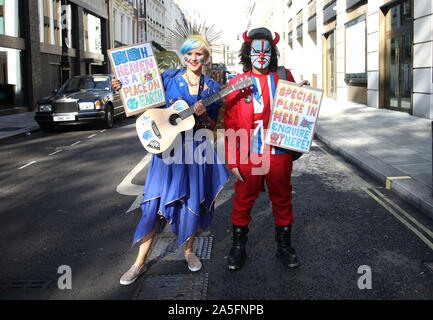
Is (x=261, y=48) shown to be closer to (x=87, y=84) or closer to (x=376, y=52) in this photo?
(x=87, y=84)

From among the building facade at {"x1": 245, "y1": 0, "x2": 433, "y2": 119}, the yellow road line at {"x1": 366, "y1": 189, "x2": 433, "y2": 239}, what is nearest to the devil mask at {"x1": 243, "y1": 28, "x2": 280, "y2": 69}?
the yellow road line at {"x1": 366, "y1": 189, "x2": 433, "y2": 239}

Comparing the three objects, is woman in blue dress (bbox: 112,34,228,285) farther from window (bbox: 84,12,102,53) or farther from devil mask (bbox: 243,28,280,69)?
window (bbox: 84,12,102,53)

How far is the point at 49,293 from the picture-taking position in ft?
9.96

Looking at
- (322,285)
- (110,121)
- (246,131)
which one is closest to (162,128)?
(246,131)

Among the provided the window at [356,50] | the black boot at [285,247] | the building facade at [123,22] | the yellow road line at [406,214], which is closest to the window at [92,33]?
the building facade at [123,22]

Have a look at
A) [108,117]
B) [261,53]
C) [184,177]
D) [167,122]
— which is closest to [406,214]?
[261,53]

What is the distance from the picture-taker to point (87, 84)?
14.2 meters

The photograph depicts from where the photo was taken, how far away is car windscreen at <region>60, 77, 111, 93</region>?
46.0 feet

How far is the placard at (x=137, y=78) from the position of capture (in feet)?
10.6

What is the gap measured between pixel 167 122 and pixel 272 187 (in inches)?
38.1
